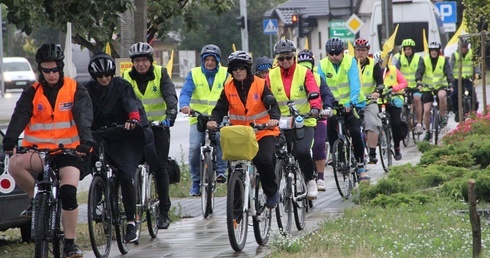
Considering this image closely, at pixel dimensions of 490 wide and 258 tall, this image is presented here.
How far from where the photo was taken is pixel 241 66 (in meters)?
11.0

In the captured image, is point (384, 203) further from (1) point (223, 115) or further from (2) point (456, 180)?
(1) point (223, 115)

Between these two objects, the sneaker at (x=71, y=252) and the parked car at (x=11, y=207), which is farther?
the parked car at (x=11, y=207)

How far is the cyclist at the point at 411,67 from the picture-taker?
2209 centimetres

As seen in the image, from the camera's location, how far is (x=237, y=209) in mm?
10516

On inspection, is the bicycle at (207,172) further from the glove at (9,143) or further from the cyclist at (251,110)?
the glove at (9,143)

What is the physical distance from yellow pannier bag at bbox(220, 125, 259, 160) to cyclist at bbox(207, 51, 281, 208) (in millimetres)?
407

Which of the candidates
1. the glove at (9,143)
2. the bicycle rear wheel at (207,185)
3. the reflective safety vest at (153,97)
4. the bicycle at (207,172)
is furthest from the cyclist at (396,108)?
the glove at (9,143)

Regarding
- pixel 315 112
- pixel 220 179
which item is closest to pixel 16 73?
pixel 220 179

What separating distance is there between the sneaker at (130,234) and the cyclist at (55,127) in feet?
3.98

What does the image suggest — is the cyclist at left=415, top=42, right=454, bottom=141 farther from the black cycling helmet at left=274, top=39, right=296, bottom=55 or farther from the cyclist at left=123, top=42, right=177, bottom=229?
the cyclist at left=123, top=42, right=177, bottom=229

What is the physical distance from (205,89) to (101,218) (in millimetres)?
4240

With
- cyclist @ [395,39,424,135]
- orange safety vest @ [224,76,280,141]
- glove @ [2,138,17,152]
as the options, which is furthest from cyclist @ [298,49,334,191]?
cyclist @ [395,39,424,135]

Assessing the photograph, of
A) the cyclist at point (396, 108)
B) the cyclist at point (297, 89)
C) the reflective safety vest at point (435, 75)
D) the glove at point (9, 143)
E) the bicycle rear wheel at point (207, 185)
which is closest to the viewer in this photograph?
the glove at point (9, 143)

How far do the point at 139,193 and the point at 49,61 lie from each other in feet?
6.74
